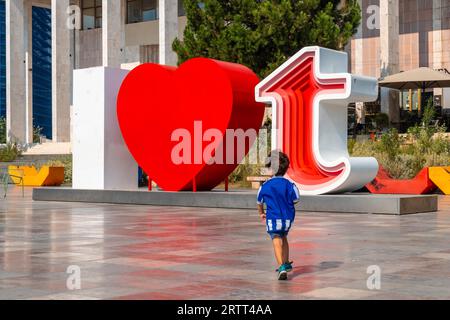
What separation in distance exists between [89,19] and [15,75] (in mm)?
8425

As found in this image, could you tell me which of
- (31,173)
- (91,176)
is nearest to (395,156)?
(91,176)

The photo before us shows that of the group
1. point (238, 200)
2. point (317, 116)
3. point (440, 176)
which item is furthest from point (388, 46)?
point (238, 200)

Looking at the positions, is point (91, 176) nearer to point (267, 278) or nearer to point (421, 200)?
point (421, 200)

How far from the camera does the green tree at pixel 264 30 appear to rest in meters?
28.4

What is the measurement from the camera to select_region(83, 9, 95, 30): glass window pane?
54750mm

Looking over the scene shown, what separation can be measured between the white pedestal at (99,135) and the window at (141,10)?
31308 mm

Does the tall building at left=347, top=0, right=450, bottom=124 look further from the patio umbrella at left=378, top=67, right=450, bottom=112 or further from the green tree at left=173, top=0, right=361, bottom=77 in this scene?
the green tree at left=173, top=0, right=361, bottom=77

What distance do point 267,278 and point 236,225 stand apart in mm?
5911

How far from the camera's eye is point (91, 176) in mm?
21094

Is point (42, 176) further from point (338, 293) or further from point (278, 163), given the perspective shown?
point (338, 293)

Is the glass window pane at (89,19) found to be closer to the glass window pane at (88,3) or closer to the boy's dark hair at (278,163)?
the glass window pane at (88,3)

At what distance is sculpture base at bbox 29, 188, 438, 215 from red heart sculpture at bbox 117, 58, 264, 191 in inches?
18.6

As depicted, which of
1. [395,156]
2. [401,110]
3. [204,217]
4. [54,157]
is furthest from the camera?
[54,157]

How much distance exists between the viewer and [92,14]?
55031 mm
